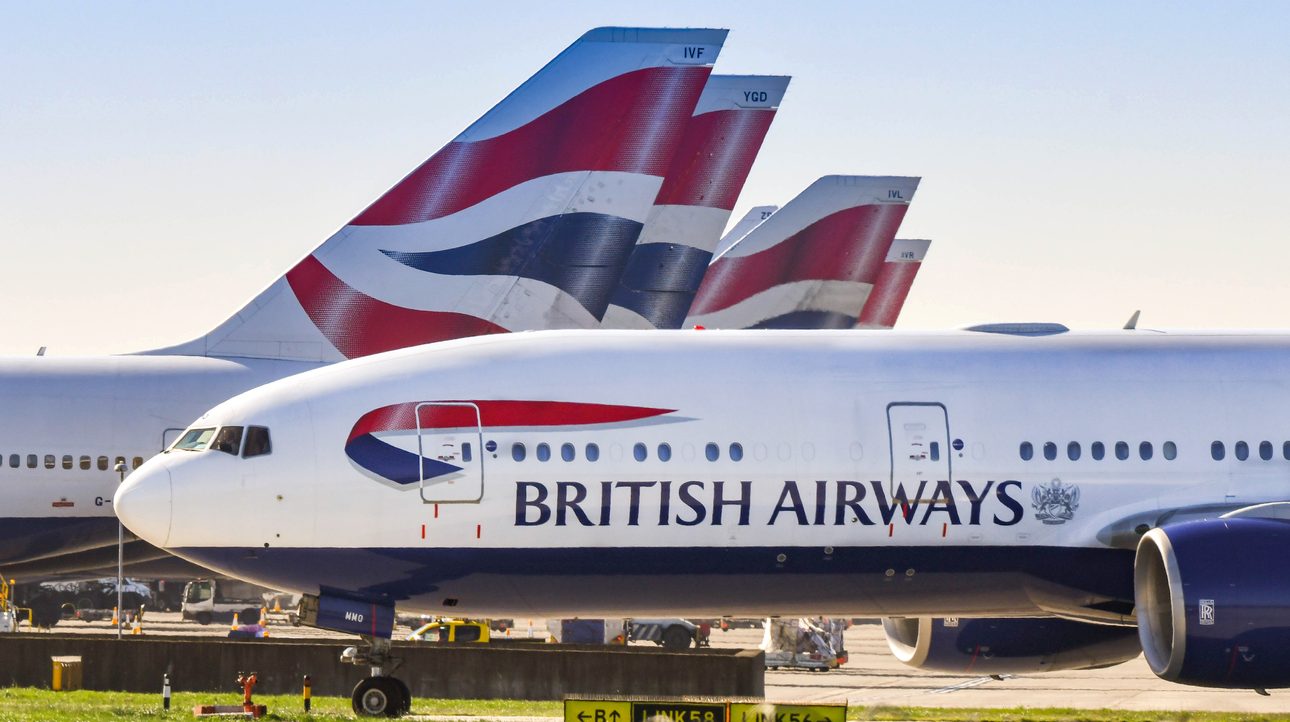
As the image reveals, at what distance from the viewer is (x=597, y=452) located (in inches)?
838

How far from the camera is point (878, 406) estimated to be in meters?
21.9

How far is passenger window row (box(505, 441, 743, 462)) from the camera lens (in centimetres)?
2122

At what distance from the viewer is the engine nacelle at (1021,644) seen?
2470 cm

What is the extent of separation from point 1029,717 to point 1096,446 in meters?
5.67

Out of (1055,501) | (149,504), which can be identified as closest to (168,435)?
(149,504)

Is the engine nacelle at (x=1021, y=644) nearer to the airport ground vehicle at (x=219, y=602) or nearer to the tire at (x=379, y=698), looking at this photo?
A: the tire at (x=379, y=698)

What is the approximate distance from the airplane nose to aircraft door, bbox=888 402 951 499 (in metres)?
8.53

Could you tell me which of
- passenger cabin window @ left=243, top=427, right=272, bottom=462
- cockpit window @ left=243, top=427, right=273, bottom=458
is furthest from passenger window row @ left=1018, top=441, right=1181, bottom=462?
cockpit window @ left=243, top=427, right=273, bottom=458

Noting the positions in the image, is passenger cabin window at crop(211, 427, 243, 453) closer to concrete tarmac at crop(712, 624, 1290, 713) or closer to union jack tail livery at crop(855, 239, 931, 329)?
concrete tarmac at crop(712, 624, 1290, 713)

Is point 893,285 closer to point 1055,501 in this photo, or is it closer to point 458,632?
point 458,632

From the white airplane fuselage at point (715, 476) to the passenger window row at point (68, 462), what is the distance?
939cm

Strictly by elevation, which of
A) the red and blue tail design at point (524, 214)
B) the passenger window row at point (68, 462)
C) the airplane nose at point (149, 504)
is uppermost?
the red and blue tail design at point (524, 214)

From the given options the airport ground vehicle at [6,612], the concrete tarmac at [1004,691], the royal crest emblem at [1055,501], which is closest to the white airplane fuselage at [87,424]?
the concrete tarmac at [1004,691]

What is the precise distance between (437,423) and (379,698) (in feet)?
10.8
